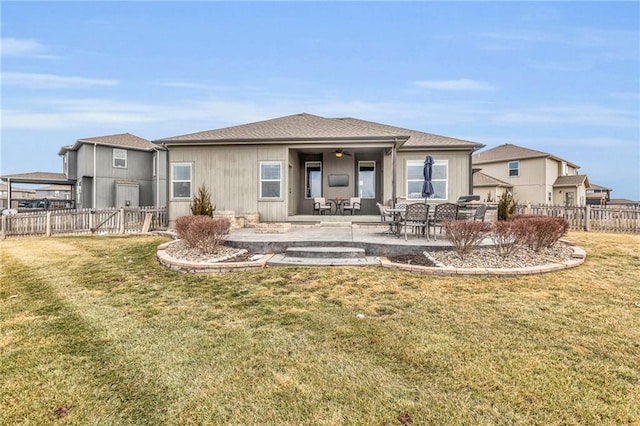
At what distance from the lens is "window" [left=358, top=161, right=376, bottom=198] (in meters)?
14.6

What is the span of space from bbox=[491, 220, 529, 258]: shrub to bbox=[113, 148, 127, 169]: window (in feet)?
77.4

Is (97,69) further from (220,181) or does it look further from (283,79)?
(220,181)

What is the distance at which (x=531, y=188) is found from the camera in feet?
87.9

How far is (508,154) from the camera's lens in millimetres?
28672

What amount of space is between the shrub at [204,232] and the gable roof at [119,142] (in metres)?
16.5

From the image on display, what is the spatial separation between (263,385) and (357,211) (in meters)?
12.2

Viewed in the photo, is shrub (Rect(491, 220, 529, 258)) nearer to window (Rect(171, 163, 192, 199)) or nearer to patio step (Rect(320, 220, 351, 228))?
patio step (Rect(320, 220, 351, 228))

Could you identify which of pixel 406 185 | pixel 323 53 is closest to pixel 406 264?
pixel 406 185

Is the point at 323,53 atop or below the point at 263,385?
atop

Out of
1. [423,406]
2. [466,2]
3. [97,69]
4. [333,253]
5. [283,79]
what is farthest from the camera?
[283,79]

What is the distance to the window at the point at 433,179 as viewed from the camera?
12.5 metres

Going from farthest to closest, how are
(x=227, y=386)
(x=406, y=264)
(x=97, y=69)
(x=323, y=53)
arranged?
(x=323, y=53) < (x=97, y=69) < (x=406, y=264) < (x=227, y=386)

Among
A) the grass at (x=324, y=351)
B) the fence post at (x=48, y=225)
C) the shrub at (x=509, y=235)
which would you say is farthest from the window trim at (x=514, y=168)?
the fence post at (x=48, y=225)

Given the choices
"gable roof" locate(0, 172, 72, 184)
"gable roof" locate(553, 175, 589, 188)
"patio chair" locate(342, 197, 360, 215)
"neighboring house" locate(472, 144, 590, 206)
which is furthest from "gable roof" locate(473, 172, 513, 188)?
"gable roof" locate(0, 172, 72, 184)
